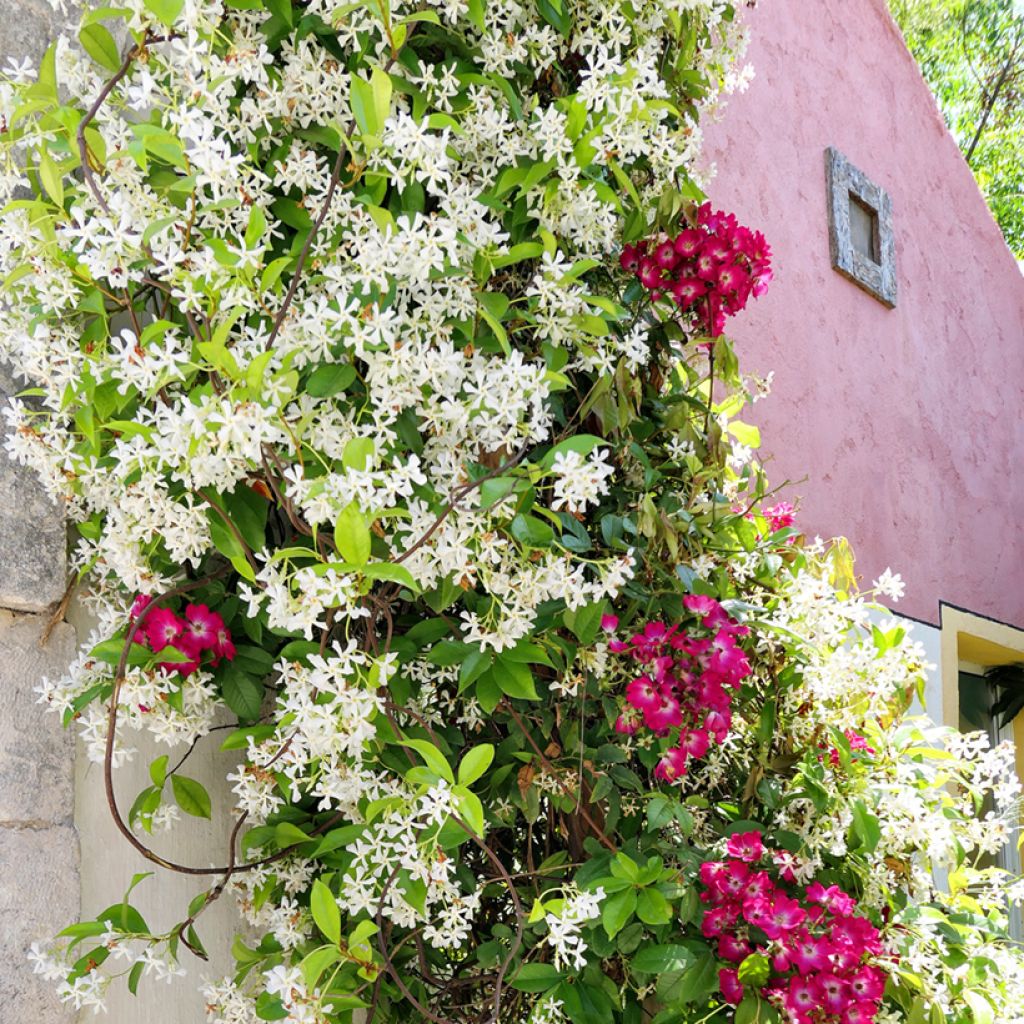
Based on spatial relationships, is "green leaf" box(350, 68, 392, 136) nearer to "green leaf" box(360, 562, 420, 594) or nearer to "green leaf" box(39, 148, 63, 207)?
"green leaf" box(39, 148, 63, 207)

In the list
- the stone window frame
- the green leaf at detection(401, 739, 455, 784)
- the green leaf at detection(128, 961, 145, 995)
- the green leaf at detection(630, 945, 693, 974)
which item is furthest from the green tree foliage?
the green leaf at detection(128, 961, 145, 995)

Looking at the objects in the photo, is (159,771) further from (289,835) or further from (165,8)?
(165,8)

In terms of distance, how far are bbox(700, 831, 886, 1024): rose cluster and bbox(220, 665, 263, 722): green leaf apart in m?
0.65

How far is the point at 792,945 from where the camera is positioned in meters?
1.49

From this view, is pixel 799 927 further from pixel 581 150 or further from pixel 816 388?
pixel 816 388

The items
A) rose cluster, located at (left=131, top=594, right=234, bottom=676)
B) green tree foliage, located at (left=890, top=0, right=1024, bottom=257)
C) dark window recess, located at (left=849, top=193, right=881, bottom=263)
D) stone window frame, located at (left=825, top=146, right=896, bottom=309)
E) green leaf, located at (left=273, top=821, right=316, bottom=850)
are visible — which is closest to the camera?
rose cluster, located at (left=131, top=594, right=234, bottom=676)

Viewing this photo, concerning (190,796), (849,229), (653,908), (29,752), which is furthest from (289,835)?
(849,229)

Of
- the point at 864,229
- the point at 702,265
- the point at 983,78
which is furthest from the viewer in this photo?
the point at 983,78

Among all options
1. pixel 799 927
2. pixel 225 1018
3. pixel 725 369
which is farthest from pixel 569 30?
pixel 225 1018

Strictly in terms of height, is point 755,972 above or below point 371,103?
below

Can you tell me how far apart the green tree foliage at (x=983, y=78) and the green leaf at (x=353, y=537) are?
364 inches

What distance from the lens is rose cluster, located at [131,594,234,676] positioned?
1.37 m

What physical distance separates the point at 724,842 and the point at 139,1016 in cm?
87

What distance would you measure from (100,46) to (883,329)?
144 inches
